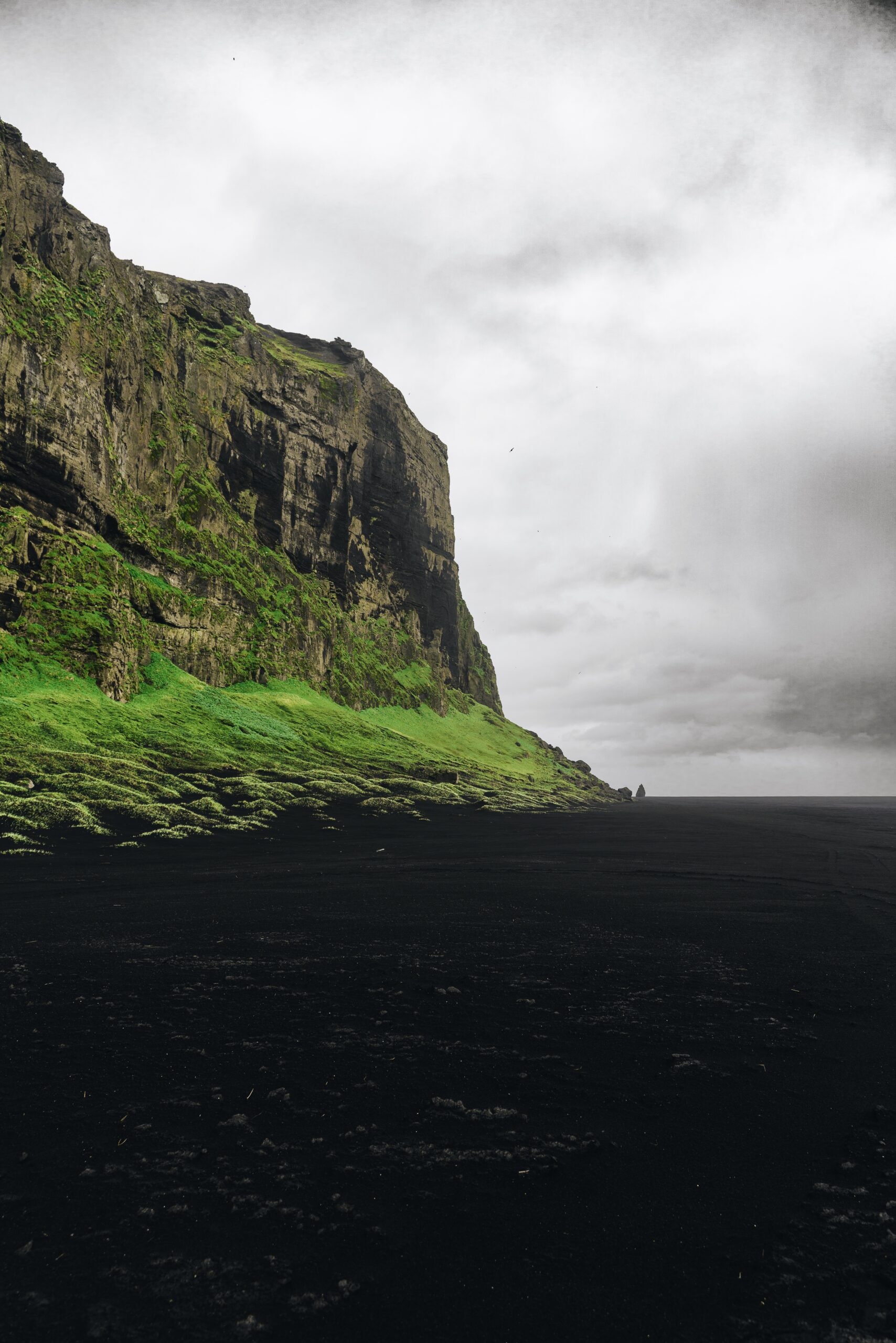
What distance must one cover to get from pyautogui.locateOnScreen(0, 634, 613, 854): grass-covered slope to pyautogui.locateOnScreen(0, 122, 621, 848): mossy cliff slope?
1.29ft

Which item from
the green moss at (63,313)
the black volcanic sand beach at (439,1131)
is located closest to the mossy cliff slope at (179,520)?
the green moss at (63,313)

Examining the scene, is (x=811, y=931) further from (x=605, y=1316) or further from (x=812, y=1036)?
(x=605, y=1316)

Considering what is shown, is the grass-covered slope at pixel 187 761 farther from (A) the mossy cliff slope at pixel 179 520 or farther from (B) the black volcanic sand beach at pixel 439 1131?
(B) the black volcanic sand beach at pixel 439 1131

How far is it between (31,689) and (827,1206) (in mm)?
57398

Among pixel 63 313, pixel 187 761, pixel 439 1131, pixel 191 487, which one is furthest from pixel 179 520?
pixel 439 1131

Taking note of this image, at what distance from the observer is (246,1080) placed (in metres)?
8.24

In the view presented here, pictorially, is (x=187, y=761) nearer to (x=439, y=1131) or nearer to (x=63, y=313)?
(x=439, y=1131)

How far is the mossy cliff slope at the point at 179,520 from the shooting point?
52.8m

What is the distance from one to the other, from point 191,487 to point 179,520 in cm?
833

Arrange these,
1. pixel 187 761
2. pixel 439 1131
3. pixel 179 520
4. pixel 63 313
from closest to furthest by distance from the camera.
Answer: pixel 439 1131, pixel 187 761, pixel 63 313, pixel 179 520

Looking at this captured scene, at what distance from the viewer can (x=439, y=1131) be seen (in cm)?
726

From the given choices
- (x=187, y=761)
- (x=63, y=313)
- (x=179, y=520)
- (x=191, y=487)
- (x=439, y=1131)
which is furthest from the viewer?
(x=191, y=487)

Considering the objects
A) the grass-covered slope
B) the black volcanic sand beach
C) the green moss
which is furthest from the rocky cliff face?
the black volcanic sand beach

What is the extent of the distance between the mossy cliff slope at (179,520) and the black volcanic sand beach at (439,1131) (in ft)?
80.2
